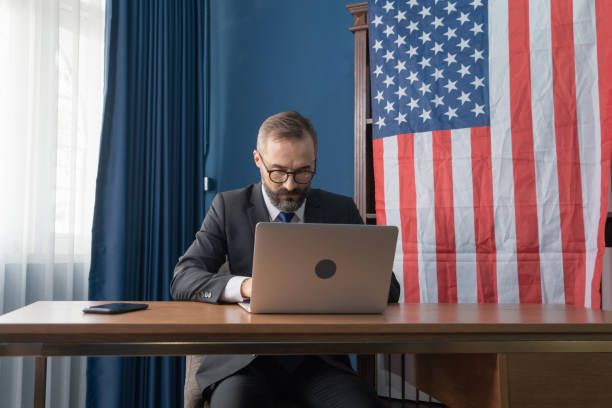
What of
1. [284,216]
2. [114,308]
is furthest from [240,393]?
[284,216]

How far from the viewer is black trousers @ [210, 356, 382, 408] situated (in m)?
1.20

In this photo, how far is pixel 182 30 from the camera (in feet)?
9.79

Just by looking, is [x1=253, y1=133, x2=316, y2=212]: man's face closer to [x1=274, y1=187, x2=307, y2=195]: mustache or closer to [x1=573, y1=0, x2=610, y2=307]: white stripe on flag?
[x1=274, y1=187, x2=307, y2=195]: mustache

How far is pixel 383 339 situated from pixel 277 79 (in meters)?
2.38

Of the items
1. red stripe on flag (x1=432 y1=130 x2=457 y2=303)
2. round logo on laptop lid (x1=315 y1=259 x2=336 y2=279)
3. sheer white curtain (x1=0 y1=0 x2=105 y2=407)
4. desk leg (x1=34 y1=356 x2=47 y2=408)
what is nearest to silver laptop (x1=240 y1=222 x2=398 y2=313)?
round logo on laptop lid (x1=315 y1=259 x2=336 y2=279)

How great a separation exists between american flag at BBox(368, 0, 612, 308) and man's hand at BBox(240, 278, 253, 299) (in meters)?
1.32

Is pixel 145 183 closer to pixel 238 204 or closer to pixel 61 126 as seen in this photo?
pixel 61 126

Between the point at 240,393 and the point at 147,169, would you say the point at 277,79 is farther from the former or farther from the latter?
the point at 240,393

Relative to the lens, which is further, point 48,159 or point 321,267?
point 48,159

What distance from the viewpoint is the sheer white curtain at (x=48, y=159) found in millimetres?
2117

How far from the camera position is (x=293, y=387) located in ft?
4.41

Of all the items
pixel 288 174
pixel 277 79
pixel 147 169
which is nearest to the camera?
pixel 288 174

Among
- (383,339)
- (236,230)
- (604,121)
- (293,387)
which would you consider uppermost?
(604,121)

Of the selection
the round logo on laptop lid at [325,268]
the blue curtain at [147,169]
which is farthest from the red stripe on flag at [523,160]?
the blue curtain at [147,169]
